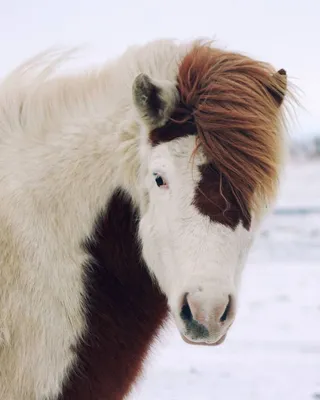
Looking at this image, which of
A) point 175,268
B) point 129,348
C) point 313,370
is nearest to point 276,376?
point 313,370

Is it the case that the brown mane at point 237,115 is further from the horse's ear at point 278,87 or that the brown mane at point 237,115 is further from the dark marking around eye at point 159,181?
the dark marking around eye at point 159,181

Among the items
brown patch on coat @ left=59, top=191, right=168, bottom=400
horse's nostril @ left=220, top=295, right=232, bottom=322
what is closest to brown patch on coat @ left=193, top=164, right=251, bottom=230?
horse's nostril @ left=220, top=295, right=232, bottom=322

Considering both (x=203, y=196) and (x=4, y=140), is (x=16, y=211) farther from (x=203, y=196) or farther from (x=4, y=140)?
(x=203, y=196)

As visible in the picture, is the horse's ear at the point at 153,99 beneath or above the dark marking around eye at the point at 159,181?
above

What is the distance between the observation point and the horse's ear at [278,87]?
259cm

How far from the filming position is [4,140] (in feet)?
9.01

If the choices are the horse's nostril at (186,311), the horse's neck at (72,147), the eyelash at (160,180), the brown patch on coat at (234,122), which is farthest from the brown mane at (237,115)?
the horse's nostril at (186,311)

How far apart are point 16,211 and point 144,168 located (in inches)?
20.6

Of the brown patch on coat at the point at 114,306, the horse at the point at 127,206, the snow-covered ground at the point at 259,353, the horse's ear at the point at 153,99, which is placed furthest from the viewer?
the snow-covered ground at the point at 259,353

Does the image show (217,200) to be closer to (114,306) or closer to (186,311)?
(186,311)

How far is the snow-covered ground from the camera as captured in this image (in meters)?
4.90

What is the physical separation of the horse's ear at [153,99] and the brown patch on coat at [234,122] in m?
0.03

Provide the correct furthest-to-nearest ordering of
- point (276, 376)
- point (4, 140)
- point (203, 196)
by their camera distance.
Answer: point (276, 376)
point (4, 140)
point (203, 196)

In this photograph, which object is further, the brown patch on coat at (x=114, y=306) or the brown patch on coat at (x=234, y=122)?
the brown patch on coat at (x=114, y=306)
